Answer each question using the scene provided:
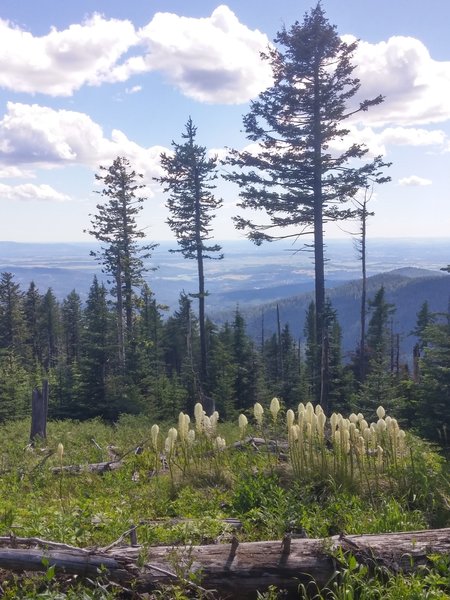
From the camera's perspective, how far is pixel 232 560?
379 cm

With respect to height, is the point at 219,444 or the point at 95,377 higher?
the point at 219,444

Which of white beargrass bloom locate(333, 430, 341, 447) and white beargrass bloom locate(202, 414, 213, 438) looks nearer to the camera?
white beargrass bloom locate(333, 430, 341, 447)

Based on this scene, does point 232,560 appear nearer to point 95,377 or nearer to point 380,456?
point 380,456

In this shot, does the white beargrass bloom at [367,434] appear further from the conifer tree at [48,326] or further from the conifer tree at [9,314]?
the conifer tree at [48,326]

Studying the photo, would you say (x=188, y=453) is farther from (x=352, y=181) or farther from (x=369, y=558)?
(x=352, y=181)

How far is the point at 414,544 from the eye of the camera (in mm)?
3826

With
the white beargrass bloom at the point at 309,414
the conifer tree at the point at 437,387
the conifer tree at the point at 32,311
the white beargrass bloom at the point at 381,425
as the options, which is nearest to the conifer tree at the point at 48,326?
the conifer tree at the point at 32,311

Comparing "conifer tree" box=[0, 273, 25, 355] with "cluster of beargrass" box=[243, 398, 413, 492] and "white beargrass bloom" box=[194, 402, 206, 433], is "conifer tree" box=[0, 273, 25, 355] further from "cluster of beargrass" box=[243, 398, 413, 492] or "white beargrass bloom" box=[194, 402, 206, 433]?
"cluster of beargrass" box=[243, 398, 413, 492]

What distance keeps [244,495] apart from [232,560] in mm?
1829

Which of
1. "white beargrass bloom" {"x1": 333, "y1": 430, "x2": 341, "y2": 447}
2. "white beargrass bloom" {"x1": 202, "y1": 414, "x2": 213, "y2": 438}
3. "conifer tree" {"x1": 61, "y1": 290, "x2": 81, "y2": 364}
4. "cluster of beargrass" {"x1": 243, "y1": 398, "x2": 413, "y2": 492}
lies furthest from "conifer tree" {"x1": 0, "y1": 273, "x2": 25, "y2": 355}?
"white beargrass bloom" {"x1": 333, "y1": 430, "x2": 341, "y2": 447}

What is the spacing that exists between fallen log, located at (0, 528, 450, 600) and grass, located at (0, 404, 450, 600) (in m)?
0.12

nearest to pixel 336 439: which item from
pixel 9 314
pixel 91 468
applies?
pixel 91 468

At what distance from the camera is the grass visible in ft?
14.9

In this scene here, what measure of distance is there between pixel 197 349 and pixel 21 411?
908 inches
